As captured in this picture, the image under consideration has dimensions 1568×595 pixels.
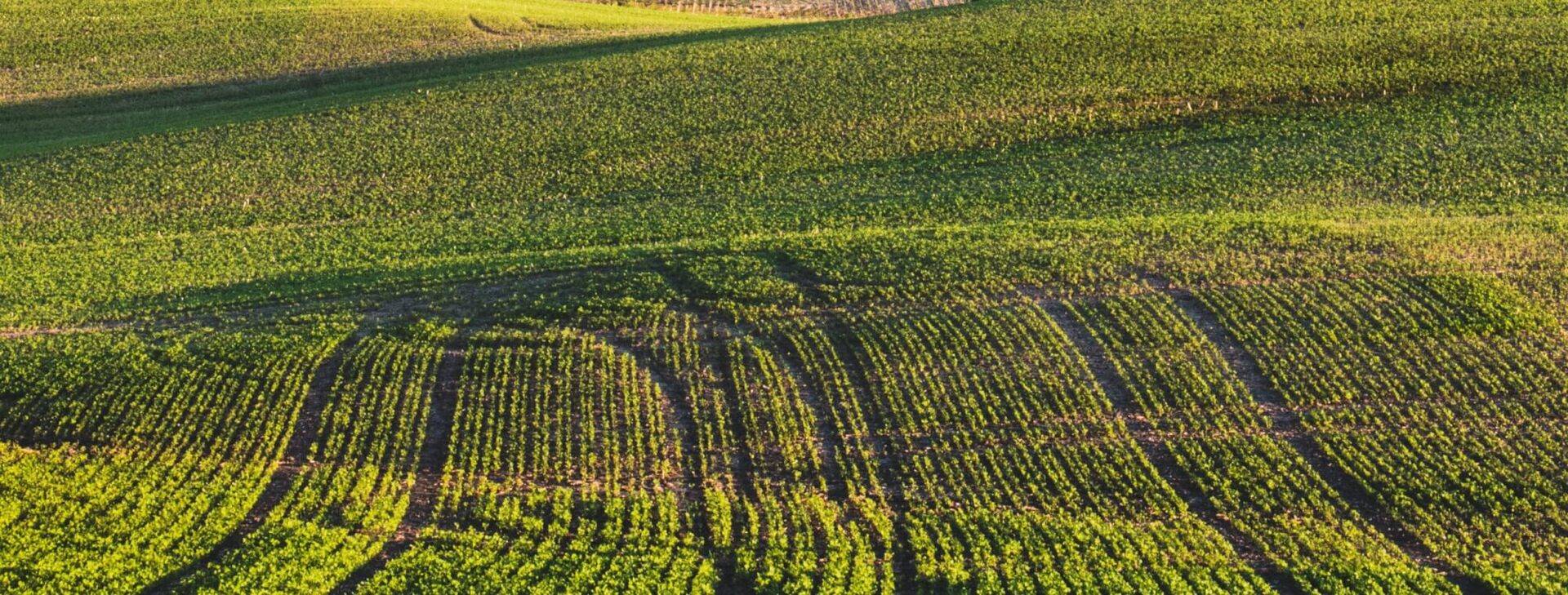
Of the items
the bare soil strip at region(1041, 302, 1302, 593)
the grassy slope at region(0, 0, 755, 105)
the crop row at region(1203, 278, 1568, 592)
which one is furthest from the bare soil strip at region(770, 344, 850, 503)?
the grassy slope at region(0, 0, 755, 105)

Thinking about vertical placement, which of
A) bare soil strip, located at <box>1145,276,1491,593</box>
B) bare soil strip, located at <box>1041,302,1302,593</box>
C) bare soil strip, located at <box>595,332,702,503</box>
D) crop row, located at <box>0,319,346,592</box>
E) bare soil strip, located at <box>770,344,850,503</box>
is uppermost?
bare soil strip, located at <box>1145,276,1491,593</box>

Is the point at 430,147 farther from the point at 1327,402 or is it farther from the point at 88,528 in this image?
the point at 1327,402

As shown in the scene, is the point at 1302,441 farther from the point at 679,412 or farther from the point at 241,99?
the point at 241,99

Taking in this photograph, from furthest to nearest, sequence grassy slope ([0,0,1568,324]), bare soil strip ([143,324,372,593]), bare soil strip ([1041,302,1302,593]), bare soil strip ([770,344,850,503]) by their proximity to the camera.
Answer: grassy slope ([0,0,1568,324]) → bare soil strip ([770,344,850,503]) → bare soil strip ([143,324,372,593]) → bare soil strip ([1041,302,1302,593])

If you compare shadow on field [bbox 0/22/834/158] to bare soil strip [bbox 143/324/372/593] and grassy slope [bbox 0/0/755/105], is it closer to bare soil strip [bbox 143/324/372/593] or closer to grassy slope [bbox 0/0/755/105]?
grassy slope [bbox 0/0/755/105]

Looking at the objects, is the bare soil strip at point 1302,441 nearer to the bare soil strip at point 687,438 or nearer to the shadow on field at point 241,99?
the bare soil strip at point 687,438
